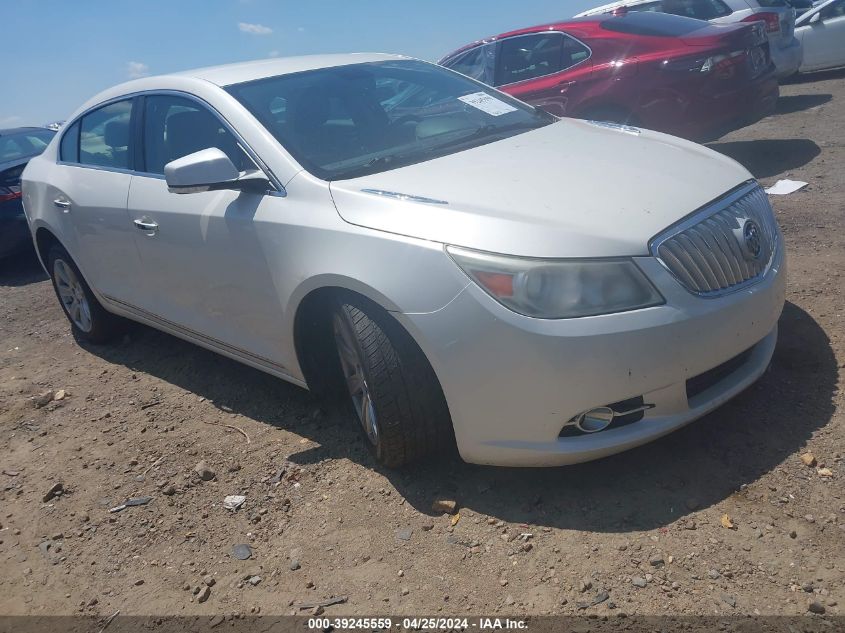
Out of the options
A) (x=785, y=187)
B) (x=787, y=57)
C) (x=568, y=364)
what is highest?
(x=568, y=364)

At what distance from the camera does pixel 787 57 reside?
983 cm

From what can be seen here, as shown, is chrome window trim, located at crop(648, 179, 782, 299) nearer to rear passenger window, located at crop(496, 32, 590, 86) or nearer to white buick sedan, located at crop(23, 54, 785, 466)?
white buick sedan, located at crop(23, 54, 785, 466)

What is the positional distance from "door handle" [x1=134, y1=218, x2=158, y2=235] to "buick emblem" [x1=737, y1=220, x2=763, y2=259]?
8.77 ft

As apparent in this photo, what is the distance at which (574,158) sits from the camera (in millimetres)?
3230

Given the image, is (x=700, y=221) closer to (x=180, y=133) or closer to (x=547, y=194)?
(x=547, y=194)

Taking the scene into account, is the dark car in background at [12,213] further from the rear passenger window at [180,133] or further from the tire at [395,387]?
the tire at [395,387]

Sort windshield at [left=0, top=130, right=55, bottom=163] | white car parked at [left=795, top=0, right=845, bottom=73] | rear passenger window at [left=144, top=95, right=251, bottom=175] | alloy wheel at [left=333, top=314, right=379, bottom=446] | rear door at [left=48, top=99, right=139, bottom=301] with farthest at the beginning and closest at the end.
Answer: white car parked at [left=795, top=0, right=845, bottom=73] → windshield at [left=0, top=130, right=55, bottom=163] → rear door at [left=48, top=99, right=139, bottom=301] → rear passenger window at [left=144, top=95, right=251, bottom=175] → alloy wheel at [left=333, top=314, right=379, bottom=446]

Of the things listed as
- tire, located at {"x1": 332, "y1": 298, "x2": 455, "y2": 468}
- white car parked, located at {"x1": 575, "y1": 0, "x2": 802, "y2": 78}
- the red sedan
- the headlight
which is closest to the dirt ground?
tire, located at {"x1": 332, "y1": 298, "x2": 455, "y2": 468}

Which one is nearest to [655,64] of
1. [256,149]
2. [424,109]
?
[424,109]

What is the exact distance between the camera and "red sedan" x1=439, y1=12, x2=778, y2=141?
653cm

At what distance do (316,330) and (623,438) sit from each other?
135cm

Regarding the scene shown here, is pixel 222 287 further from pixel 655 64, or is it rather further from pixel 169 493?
pixel 655 64

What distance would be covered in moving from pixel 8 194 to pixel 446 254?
644cm

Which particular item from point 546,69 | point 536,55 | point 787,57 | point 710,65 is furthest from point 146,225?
point 787,57
